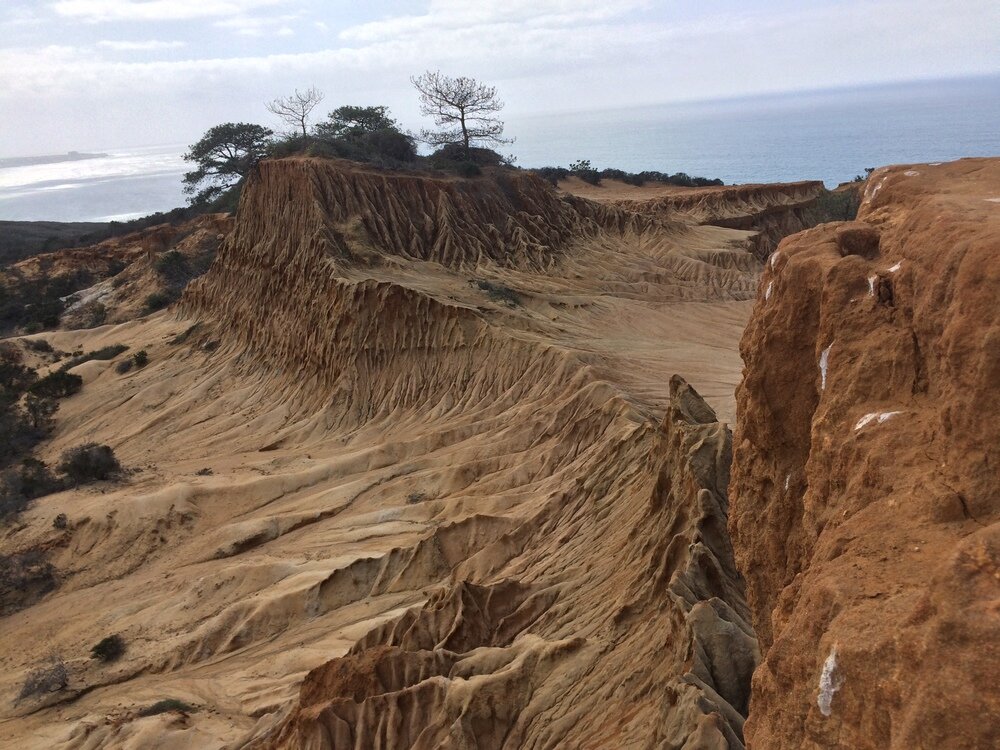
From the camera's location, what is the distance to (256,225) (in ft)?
84.3

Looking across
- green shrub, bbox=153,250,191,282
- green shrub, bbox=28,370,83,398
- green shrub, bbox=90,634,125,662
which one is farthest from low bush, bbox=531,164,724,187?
green shrub, bbox=90,634,125,662

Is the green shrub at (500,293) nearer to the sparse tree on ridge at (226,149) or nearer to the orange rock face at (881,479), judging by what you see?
the orange rock face at (881,479)

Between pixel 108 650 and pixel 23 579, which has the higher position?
pixel 23 579

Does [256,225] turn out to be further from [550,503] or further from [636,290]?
[550,503]

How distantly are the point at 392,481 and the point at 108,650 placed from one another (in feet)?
20.8

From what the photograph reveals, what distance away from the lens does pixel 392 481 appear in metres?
16.0

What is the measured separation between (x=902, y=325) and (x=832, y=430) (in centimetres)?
77

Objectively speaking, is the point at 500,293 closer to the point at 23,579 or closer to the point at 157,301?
the point at 23,579

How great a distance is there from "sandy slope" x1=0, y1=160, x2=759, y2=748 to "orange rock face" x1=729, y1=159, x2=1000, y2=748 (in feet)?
6.12

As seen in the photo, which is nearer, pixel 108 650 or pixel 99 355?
pixel 108 650

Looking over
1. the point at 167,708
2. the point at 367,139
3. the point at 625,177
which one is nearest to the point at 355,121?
the point at 367,139

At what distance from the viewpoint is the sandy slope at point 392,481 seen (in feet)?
26.9

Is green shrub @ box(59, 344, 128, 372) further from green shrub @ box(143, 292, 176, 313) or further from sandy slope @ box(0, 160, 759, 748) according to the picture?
green shrub @ box(143, 292, 176, 313)

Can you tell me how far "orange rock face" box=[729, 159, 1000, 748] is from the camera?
2785mm
